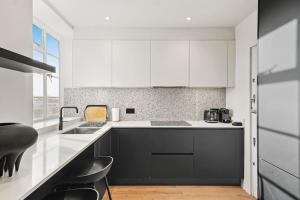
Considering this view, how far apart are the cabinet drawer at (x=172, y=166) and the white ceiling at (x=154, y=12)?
75.4 inches

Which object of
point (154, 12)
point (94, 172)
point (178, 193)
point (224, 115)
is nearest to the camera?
point (94, 172)

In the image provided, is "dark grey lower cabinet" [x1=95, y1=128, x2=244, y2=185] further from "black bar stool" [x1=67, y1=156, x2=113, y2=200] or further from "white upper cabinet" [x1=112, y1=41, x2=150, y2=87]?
"black bar stool" [x1=67, y1=156, x2=113, y2=200]

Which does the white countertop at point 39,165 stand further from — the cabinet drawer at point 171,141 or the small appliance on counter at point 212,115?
the small appliance on counter at point 212,115

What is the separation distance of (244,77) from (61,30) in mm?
2702

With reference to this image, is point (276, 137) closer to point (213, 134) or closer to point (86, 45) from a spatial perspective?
point (213, 134)

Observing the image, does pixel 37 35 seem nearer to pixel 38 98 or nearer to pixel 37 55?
pixel 37 55

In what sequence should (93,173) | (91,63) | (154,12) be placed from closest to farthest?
1. (93,173)
2. (154,12)
3. (91,63)

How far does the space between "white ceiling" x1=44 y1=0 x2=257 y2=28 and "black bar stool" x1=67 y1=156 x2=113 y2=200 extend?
1.74 m

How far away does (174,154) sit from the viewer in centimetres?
312

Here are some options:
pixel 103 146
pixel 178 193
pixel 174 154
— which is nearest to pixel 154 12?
pixel 103 146

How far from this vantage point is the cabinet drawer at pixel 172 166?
10.2ft

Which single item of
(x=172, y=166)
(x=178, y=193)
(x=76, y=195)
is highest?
(x=76, y=195)

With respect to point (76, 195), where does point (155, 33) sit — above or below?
above

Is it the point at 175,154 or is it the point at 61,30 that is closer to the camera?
the point at 175,154
